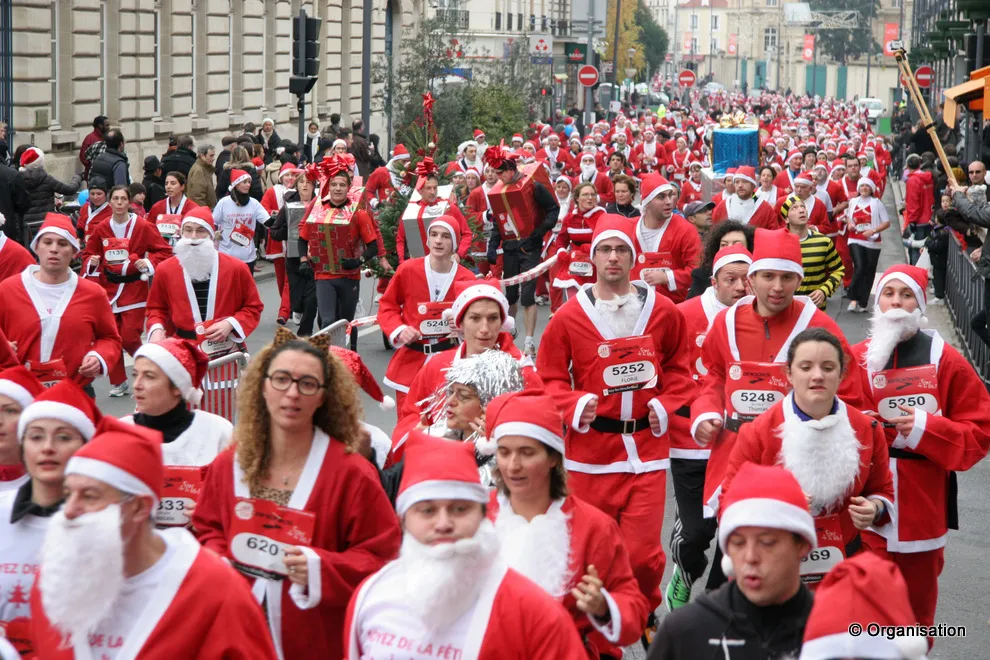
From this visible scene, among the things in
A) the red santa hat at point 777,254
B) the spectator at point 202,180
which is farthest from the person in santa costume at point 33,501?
the spectator at point 202,180

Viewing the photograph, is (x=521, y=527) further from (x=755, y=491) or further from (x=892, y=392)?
(x=892, y=392)

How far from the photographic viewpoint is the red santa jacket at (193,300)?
10531mm

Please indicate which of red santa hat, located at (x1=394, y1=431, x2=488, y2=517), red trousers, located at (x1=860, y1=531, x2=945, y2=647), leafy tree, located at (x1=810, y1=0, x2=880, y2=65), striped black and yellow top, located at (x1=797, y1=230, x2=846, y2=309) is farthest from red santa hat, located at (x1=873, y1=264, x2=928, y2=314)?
leafy tree, located at (x1=810, y1=0, x2=880, y2=65)

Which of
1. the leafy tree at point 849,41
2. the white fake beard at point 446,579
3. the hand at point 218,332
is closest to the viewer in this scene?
the white fake beard at point 446,579

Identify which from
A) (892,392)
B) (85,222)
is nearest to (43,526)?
→ (892,392)

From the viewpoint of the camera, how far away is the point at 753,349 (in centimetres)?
738

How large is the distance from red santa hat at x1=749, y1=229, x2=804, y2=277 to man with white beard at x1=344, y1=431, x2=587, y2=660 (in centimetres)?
327

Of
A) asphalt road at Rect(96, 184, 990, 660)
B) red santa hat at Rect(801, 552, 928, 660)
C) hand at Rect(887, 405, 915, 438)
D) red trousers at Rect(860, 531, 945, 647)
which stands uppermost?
red santa hat at Rect(801, 552, 928, 660)

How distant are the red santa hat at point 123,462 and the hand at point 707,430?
3.40m

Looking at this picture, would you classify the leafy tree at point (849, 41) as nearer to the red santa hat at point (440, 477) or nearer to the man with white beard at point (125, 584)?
the red santa hat at point (440, 477)

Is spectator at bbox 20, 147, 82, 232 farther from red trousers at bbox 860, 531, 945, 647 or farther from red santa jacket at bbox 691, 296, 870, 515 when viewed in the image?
red trousers at bbox 860, 531, 945, 647

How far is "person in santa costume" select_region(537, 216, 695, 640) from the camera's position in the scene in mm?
7539

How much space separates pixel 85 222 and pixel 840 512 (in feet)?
32.5

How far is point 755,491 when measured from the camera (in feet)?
14.1
